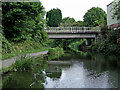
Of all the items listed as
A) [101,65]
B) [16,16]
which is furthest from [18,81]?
[16,16]

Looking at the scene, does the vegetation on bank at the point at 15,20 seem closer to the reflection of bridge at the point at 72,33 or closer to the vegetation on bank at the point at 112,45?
the vegetation on bank at the point at 112,45

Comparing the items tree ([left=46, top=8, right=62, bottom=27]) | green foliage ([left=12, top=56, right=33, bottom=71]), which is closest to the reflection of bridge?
tree ([left=46, top=8, right=62, bottom=27])

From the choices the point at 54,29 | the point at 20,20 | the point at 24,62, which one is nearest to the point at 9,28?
the point at 20,20

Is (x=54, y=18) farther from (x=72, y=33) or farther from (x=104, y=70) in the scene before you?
(x=104, y=70)

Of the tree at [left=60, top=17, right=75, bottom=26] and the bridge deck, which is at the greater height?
the tree at [left=60, top=17, right=75, bottom=26]

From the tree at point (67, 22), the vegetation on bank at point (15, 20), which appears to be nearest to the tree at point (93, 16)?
the tree at point (67, 22)

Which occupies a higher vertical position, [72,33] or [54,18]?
[54,18]

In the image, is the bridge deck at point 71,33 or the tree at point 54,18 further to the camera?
the tree at point 54,18

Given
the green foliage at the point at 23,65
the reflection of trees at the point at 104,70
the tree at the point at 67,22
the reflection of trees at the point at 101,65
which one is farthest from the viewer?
the tree at the point at 67,22

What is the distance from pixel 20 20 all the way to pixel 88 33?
1086 inches

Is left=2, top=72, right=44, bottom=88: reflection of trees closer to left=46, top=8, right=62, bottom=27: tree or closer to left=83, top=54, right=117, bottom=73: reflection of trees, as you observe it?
left=83, top=54, right=117, bottom=73: reflection of trees

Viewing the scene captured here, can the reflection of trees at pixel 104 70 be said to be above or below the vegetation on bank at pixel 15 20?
below

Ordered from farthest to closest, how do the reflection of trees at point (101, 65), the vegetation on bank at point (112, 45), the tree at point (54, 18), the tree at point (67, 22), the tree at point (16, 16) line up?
the tree at point (54, 18)
the tree at point (67, 22)
the vegetation on bank at point (112, 45)
the tree at point (16, 16)
the reflection of trees at point (101, 65)

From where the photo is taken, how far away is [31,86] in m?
7.78
